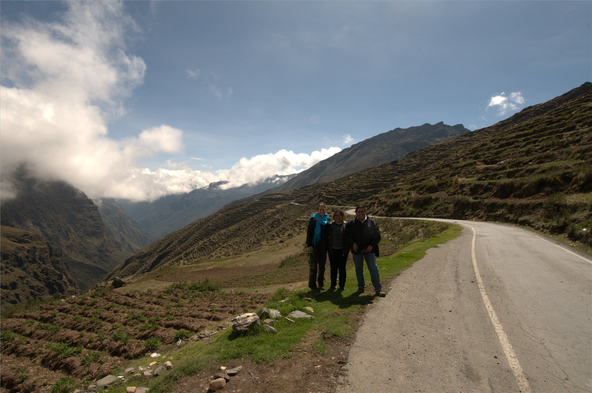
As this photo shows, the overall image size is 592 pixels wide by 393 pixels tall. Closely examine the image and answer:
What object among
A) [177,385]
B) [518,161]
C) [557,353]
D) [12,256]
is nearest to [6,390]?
[177,385]

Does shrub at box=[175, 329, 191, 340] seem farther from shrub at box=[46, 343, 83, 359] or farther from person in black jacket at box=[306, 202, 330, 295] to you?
person in black jacket at box=[306, 202, 330, 295]

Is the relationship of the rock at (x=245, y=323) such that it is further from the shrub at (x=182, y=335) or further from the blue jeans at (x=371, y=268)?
the blue jeans at (x=371, y=268)

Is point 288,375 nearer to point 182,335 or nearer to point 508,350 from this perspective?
point 508,350

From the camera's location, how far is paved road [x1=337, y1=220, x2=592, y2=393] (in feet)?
12.9

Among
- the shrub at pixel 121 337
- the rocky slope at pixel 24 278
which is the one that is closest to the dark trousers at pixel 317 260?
the shrub at pixel 121 337

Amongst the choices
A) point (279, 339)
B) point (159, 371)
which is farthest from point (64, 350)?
point (279, 339)

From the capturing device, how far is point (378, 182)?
321 feet

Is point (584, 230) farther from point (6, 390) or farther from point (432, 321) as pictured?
point (6, 390)

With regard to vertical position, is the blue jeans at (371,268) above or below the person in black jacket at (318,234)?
below

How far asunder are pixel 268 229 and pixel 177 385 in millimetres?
75178

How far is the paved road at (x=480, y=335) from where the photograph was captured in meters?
3.94

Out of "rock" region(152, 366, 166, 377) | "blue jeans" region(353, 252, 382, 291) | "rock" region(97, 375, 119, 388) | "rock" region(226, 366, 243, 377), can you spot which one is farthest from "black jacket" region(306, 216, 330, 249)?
"rock" region(97, 375, 119, 388)

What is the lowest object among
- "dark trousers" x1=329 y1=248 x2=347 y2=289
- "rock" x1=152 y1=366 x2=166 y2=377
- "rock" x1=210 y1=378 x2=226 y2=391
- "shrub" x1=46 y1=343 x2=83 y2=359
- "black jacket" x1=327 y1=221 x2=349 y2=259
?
"shrub" x1=46 y1=343 x2=83 y2=359

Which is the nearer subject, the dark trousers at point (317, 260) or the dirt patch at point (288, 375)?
the dirt patch at point (288, 375)
